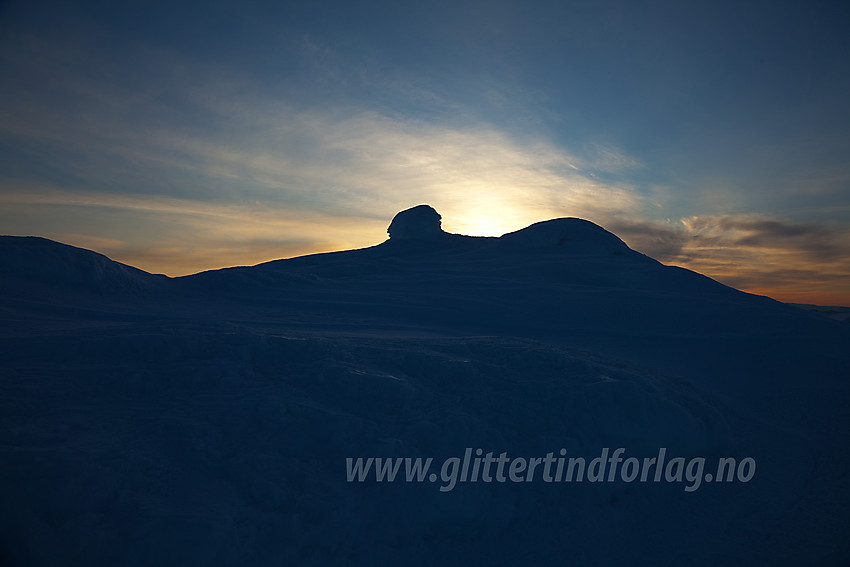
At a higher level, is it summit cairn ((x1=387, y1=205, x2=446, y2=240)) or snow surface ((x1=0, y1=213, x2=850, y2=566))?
summit cairn ((x1=387, y1=205, x2=446, y2=240))

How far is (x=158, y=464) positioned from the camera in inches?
207

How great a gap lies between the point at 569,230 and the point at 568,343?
20474 millimetres

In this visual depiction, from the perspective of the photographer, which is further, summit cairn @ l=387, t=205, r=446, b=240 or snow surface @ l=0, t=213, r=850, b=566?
summit cairn @ l=387, t=205, r=446, b=240

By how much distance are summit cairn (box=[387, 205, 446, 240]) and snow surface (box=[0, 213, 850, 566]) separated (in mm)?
27618

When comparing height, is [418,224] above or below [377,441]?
above

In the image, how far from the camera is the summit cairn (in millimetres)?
39500

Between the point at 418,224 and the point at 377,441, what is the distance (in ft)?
112

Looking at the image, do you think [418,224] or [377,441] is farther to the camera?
[418,224]

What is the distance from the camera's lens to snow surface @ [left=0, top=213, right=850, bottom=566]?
474 centimetres

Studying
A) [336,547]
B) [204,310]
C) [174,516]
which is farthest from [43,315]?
[336,547]

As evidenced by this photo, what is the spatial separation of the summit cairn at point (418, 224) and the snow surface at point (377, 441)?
27618mm

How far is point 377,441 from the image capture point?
6250 millimetres

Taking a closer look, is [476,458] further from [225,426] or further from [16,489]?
[16,489]

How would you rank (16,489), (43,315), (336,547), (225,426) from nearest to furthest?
(16,489)
(336,547)
(225,426)
(43,315)
